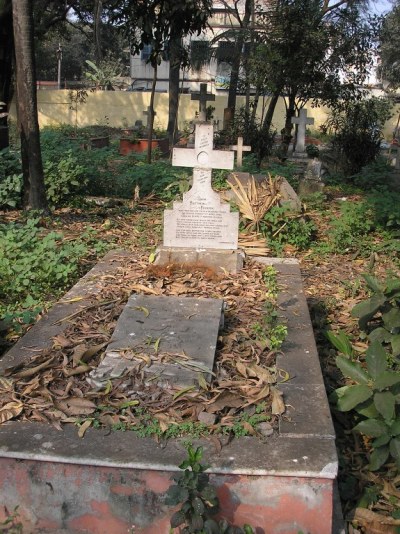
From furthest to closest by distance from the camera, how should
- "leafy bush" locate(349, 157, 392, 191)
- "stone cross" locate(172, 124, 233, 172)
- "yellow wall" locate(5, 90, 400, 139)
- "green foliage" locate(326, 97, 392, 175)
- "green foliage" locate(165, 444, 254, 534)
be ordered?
"yellow wall" locate(5, 90, 400, 139)
"green foliage" locate(326, 97, 392, 175)
"leafy bush" locate(349, 157, 392, 191)
"stone cross" locate(172, 124, 233, 172)
"green foliage" locate(165, 444, 254, 534)

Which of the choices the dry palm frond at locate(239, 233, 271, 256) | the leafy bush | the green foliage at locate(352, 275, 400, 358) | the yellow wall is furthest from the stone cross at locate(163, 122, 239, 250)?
the yellow wall

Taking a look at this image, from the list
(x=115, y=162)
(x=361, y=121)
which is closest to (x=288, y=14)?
(x=361, y=121)

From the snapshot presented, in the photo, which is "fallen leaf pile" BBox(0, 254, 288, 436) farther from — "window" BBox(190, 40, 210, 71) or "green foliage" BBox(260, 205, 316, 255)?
"window" BBox(190, 40, 210, 71)

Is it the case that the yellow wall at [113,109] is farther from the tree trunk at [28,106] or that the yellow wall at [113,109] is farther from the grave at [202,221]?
the grave at [202,221]

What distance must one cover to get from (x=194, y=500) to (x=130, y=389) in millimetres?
932

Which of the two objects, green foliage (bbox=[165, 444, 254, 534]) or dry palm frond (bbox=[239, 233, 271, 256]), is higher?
green foliage (bbox=[165, 444, 254, 534])

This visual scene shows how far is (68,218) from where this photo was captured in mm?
8078

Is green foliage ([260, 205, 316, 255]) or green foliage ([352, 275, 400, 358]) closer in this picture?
green foliage ([352, 275, 400, 358])

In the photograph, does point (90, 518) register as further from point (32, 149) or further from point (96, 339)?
point (32, 149)

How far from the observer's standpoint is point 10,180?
823cm

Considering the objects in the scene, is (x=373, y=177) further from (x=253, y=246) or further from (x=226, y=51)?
(x=226, y=51)

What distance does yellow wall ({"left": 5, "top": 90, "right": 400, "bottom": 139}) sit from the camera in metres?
30.1

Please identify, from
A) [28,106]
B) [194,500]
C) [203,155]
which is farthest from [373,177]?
[194,500]

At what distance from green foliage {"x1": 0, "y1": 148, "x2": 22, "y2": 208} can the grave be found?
10.4 feet
